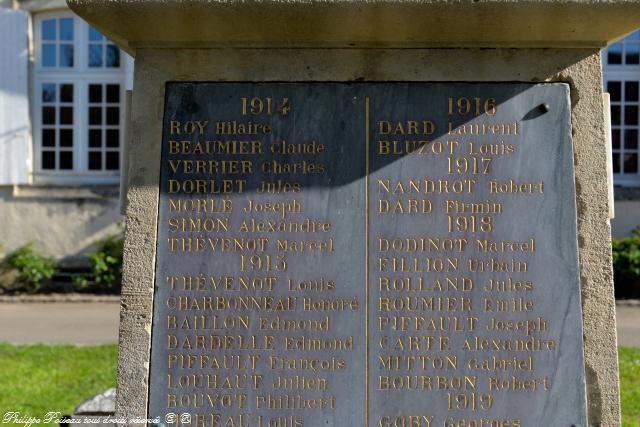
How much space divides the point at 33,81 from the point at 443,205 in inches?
440

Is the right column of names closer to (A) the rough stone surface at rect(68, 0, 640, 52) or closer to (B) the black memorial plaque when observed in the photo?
(B) the black memorial plaque

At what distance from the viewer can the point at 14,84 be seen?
1315 cm

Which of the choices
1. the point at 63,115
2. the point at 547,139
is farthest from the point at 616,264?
the point at 547,139

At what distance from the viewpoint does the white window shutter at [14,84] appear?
43.0 ft

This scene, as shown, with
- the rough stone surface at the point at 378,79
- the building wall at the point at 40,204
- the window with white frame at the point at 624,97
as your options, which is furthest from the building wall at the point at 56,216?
the rough stone surface at the point at 378,79

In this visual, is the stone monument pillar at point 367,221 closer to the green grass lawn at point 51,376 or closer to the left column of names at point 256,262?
the left column of names at point 256,262

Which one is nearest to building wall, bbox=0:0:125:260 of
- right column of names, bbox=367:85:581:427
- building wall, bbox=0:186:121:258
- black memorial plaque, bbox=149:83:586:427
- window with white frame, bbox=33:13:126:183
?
building wall, bbox=0:186:121:258

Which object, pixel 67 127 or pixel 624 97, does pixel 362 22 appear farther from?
pixel 624 97

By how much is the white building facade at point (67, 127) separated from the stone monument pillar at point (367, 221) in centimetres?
975

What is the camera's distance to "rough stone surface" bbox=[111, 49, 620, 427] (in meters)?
3.53

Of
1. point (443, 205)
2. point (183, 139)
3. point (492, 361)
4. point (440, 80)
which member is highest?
point (440, 80)

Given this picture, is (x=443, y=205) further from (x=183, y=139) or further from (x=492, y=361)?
(x=183, y=139)

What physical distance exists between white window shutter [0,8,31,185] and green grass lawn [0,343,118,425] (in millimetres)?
4889

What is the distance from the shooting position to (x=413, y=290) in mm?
3541
